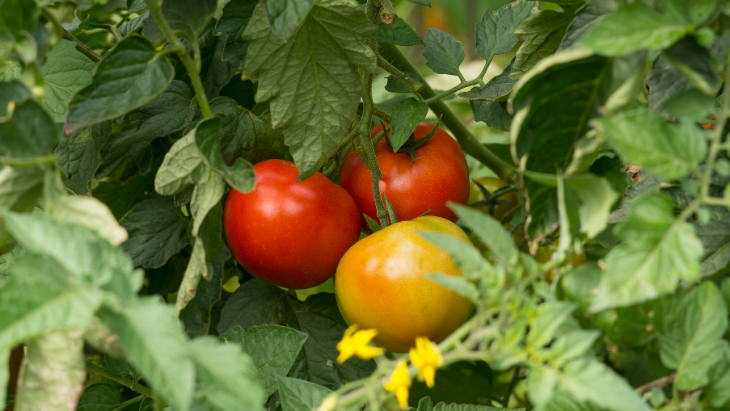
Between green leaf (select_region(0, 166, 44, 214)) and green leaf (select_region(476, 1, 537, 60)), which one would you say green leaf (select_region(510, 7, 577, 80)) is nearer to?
green leaf (select_region(476, 1, 537, 60))

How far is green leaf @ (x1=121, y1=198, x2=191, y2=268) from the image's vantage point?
0.51m

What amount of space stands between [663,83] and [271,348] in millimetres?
323

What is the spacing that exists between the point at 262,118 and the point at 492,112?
9.6 inches

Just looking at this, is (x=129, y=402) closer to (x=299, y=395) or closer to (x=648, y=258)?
(x=299, y=395)

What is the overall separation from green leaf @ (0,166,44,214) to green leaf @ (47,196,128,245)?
0.02 meters

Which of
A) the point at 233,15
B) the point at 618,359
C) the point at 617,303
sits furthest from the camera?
the point at 618,359

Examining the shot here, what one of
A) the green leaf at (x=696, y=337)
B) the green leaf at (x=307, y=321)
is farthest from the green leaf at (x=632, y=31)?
the green leaf at (x=307, y=321)

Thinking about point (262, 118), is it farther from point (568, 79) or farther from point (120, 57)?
point (568, 79)

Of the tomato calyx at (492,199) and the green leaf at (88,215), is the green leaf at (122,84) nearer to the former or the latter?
the green leaf at (88,215)

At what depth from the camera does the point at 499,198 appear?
69cm

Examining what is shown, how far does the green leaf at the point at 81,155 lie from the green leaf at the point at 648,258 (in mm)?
440

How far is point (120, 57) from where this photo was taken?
0.35m

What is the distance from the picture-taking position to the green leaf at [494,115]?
0.59 metres

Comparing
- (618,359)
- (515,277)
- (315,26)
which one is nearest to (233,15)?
(315,26)
